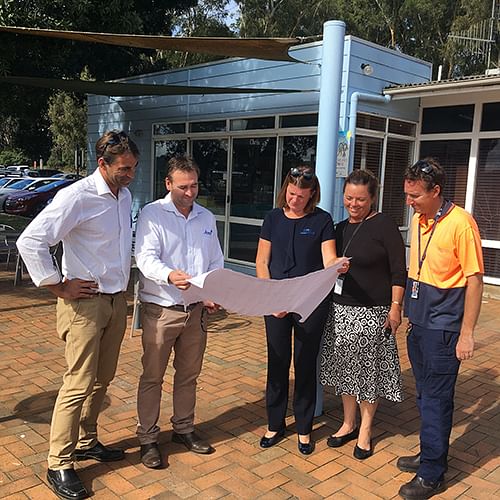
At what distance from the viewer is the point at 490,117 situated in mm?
8234

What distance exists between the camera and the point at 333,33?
360 cm

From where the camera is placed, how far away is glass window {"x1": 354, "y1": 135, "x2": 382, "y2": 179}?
789cm

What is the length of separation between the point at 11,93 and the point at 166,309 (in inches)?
268

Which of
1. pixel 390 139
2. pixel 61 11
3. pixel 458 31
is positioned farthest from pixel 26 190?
pixel 458 31

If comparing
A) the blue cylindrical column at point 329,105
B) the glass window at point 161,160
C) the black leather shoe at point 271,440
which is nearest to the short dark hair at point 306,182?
the blue cylindrical column at point 329,105

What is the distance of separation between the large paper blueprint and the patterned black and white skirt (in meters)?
0.27

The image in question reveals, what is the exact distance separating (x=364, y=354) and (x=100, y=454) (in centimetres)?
169

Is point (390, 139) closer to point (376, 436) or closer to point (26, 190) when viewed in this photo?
point (376, 436)

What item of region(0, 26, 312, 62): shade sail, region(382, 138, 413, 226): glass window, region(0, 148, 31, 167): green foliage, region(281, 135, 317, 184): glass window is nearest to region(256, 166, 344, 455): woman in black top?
region(0, 26, 312, 62): shade sail

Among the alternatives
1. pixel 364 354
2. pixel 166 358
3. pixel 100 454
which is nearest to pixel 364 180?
pixel 364 354

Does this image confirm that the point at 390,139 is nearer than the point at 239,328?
No

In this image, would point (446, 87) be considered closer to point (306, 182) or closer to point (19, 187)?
point (306, 182)

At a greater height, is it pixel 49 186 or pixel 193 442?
pixel 49 186

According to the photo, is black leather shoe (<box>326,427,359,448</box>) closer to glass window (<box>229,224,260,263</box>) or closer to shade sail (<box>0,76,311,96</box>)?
shade sail (<box>0,76,311,96</box>)
